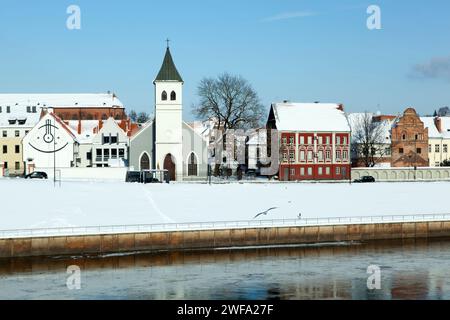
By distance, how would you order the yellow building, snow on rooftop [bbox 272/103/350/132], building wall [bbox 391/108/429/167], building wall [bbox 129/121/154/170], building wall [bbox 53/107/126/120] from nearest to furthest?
building wall [bbox 129/121/154/170], snow on rooftop [bbox 272/103/350/132], the yellow building, building wall [bbox 391/108/429/167], building wall [bbox 53/107/126/120]

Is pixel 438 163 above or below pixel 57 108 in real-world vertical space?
below

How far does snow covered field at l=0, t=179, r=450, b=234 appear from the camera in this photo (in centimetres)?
5338

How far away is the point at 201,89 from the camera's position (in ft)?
295

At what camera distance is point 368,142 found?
10325 cm

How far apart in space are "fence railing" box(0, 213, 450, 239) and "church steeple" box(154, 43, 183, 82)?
2844 centimetres

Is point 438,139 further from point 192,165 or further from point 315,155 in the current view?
point 192,165

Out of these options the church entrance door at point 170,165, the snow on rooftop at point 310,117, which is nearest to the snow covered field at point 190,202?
the church entrance door at point 170,165

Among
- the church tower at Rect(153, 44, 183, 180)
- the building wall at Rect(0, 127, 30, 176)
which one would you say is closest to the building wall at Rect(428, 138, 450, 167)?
the church tower at Rect(153, 44, 183, 180)

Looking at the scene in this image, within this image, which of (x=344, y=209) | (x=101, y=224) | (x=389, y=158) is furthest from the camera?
(x=389, y=158)

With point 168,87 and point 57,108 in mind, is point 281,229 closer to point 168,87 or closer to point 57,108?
point 168,87

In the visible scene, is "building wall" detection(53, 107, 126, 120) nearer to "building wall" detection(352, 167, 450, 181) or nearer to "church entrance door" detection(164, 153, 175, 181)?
"church entrance door" detection(164, 153, 175, 181)
